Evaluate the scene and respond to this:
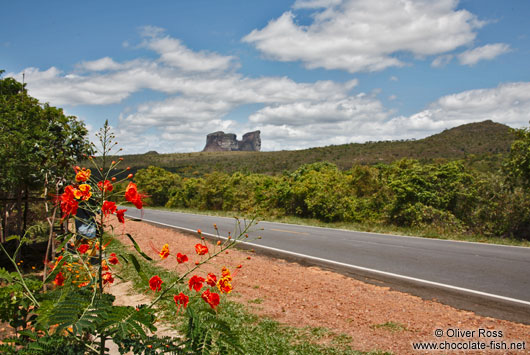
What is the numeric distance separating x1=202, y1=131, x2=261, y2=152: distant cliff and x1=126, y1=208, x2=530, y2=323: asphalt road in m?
152

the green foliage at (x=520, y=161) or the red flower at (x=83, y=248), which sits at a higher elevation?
the green foliage at (x=520, y=161)

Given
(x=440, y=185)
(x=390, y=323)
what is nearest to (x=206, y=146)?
Answer: (x=440, y=185)

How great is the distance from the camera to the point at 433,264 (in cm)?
913

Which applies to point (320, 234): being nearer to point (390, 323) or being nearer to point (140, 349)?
point (390, 323)

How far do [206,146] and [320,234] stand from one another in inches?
6255

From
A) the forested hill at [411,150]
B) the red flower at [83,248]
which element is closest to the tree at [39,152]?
the red flower at [83,248]

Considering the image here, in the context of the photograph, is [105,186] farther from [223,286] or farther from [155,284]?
[223,286]

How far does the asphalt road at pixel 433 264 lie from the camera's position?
6.49 m

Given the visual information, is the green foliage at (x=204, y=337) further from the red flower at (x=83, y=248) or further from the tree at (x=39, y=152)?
the tree at (x=39, y=152)

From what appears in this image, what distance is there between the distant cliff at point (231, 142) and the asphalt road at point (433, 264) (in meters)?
152

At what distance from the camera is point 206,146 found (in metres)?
170

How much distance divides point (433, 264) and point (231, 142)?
16122 centimetres

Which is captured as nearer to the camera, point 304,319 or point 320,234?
point 304,319

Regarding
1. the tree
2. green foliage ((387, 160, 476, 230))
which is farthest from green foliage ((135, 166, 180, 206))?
the tree
